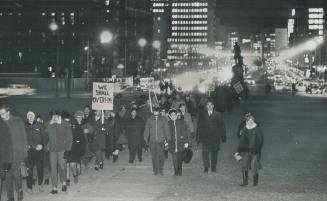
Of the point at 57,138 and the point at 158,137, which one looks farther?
the point at 158,137

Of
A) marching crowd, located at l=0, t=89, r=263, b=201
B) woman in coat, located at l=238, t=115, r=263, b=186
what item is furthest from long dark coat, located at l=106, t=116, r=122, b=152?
woman in coat, located at l=238, t=115, r=263, b=186

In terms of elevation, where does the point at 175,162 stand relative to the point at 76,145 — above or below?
below

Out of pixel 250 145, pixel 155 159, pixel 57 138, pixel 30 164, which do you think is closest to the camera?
pixel 57 138

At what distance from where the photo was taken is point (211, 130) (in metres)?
17.2

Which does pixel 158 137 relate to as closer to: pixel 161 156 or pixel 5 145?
pixel 161 156

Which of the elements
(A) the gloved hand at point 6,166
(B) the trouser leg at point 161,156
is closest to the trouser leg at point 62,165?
(A) the gloved hand at point 6,166

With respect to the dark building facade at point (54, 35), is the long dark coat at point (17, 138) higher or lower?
lower

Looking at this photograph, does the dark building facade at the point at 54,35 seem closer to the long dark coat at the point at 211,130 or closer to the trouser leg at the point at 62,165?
the long dark coat at the point at 211,130

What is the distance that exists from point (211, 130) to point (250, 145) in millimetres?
2459

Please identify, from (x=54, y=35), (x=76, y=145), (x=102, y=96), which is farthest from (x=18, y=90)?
(x=76, y=145)

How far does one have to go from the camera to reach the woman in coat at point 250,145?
48.6ft

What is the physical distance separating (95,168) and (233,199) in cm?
584

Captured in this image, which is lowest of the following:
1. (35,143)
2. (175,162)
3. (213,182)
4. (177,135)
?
(213,182)

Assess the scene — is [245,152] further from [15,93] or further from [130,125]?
[15,93]
